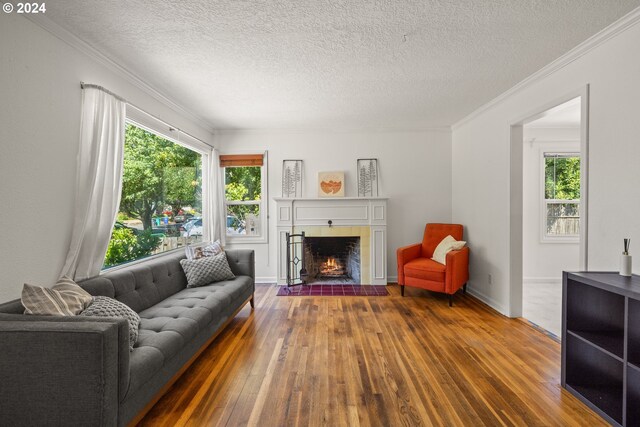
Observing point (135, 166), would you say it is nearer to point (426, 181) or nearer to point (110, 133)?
point (110, 133)

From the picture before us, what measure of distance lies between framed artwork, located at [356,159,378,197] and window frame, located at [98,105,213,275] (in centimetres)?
249

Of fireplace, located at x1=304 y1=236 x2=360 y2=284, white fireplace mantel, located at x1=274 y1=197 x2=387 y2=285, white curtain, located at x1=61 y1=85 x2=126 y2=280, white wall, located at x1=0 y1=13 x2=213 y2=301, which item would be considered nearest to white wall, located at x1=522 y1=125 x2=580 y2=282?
white fireplace mantel, located at x1=274 y1=197 x2=387 y2=285

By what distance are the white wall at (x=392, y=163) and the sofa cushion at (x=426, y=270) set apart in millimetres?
833

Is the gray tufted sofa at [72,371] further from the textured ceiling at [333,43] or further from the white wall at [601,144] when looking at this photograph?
the white wall at [601,144]

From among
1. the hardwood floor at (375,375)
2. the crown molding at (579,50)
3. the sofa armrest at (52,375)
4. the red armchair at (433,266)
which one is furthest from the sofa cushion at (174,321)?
the crown molding at (579,50)

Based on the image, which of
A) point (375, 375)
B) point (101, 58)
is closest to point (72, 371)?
point (375, 375)

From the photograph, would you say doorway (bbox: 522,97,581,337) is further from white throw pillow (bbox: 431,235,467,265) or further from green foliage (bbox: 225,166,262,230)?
green foliage (bbox: 225,166,262,230)

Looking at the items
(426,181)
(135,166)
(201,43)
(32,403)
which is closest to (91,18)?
(201,43)

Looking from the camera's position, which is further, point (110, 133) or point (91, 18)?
point (110, 133)

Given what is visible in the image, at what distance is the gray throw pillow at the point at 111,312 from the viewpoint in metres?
1.76

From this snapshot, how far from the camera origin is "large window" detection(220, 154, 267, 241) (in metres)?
4.98

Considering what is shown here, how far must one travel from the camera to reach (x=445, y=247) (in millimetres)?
4160

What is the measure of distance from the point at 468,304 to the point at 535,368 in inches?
61.2

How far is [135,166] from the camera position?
316cm
